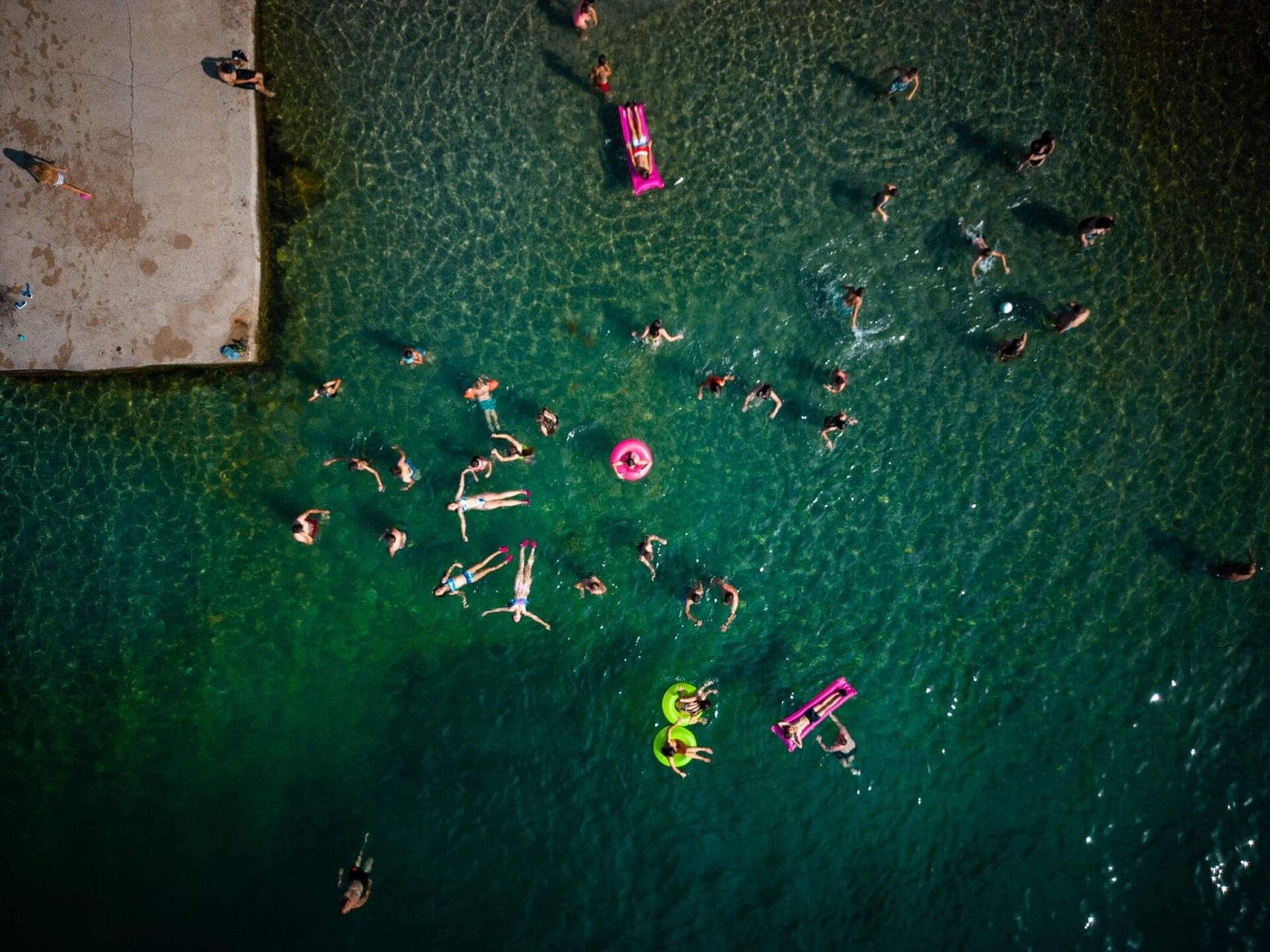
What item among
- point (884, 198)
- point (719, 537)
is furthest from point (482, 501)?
point (884, 198)

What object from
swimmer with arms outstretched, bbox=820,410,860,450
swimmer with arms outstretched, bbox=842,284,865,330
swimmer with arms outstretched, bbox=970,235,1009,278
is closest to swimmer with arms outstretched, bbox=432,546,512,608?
swimmer with arms outstretched, bbox=820,410,860,450

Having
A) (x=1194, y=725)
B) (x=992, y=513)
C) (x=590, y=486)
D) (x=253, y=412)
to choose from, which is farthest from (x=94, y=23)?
(x=1194, y=725)

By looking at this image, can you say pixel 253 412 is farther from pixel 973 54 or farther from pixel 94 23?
pixel 973 54

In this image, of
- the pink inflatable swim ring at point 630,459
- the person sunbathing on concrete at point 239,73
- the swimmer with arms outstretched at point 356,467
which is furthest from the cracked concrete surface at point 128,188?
the pink inflatable swim ring at point 630,459

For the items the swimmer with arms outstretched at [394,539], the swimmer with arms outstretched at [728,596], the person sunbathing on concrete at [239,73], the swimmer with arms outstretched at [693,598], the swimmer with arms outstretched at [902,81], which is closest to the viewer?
the person sunbathing on concrete at [239,73]

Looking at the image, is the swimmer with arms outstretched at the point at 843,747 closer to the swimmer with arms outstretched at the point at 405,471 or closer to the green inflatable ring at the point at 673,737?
the green inflatable ring at the point at 673,737
